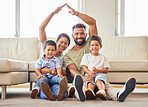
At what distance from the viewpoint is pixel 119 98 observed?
69.3 inches

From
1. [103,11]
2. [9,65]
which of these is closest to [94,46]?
[9,65]

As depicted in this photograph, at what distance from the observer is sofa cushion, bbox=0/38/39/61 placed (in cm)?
323

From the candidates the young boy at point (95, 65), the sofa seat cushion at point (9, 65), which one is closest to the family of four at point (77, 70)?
the young boy at point (95, 65)

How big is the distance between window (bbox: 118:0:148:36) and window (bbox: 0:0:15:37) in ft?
6.74

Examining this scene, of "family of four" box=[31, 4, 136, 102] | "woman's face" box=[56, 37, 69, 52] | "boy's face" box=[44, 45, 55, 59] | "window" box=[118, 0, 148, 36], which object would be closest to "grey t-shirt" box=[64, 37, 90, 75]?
"family of four" box=[31, 4, 136, 102]

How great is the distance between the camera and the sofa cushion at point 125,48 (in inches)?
126

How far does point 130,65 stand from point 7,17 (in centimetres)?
279

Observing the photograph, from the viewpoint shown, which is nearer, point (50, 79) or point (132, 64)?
point (50, 79)

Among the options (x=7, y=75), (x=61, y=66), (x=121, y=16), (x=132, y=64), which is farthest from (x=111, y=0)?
(x=7, y=75)

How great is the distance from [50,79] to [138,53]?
5.18 feet

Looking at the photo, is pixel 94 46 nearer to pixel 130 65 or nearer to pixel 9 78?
pixel 130 65

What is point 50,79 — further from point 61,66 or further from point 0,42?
point 0,42

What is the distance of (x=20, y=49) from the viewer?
328 cm

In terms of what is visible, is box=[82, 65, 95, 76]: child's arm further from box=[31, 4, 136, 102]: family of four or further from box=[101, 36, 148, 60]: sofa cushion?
box=[101, 36, 148, 60]: sofa cushion
